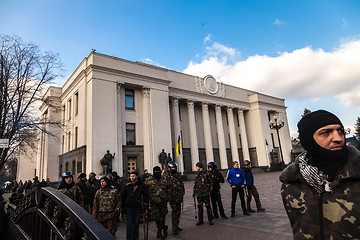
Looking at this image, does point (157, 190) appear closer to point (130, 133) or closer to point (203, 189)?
point (203, 189)

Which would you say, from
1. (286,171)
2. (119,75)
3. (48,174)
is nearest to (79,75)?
(119,75)

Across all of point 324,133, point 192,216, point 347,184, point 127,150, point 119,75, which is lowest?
point 192,216

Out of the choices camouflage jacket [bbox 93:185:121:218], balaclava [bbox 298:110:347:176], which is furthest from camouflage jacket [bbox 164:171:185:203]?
balaclava [bbox 298:110:347:176]

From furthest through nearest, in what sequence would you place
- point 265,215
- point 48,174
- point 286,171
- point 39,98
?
point 48,174
point 39,98
point 265,215
point 286,171

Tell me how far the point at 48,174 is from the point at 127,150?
13.4m

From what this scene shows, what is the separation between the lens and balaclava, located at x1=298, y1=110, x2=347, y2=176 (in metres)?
1.39

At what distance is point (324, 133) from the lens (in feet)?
4.85

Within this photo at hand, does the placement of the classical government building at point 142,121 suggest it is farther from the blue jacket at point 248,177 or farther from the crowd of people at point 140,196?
the blue jacket at point 248,177

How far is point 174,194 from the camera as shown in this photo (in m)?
6.50

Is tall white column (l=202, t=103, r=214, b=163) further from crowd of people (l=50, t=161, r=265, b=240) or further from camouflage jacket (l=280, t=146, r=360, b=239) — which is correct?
camouflage jacket (l=280, t=146, r=360, b=239)

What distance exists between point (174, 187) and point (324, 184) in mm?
5528

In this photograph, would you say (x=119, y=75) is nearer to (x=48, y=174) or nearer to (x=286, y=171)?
(x=48, y=174)

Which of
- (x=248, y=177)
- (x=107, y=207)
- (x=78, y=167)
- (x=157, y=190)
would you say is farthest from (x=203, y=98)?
(x=107, y=207)

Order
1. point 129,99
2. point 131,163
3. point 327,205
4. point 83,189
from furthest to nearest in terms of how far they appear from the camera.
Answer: point 129,99
point 131,163
point 83,189
point 327,205
